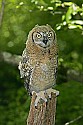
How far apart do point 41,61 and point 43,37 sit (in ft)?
0.45

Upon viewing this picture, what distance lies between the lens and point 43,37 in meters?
2.47

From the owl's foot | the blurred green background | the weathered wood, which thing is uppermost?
the owl's foot

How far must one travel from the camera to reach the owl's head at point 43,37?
2.44m

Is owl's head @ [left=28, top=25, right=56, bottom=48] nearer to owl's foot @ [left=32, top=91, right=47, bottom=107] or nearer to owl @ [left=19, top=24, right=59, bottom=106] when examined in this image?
owl @ [left=19, top=24, right=59, bottom=106]

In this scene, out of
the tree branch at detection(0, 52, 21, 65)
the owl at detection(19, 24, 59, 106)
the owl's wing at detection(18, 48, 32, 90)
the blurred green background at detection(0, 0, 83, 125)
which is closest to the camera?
the owl at detection(19, 24, 59, 106)

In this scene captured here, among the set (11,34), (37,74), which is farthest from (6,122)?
(37,74)

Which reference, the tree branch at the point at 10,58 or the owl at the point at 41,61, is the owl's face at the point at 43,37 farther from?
the tree branch at the point at 10,58

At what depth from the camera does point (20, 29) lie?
5680mm

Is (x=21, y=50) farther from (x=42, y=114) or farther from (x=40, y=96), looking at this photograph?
(x=42, y=114)

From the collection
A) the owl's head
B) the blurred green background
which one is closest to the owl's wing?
the owl's head

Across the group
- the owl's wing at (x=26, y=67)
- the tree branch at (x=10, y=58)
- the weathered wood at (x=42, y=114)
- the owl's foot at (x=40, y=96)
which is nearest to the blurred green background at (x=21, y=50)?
the tree branch at (x=10, y=58)

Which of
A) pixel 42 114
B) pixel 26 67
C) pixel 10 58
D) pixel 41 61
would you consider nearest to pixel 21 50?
pixel 10 58

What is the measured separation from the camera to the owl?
2459mm

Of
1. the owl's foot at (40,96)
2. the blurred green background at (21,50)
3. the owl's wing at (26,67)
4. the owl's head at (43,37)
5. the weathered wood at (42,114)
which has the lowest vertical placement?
the blurred green background at (21,50)
